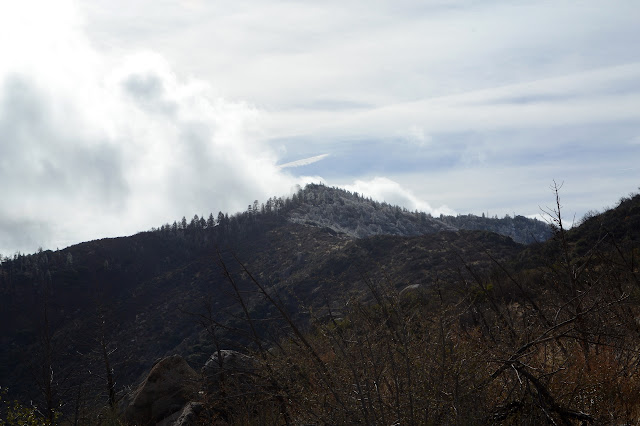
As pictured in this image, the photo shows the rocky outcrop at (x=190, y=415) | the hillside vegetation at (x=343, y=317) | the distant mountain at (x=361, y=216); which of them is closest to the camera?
the hillside vegetation at (x=343, y=317)

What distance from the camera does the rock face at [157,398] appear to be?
11.7 meters

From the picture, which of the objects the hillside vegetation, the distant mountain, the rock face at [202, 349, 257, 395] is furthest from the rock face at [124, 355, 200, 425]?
the distant mountain

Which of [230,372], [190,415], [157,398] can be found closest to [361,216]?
[157,398]

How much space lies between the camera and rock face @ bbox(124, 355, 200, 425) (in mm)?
11703

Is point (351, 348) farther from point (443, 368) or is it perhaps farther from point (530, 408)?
point (530, 408)

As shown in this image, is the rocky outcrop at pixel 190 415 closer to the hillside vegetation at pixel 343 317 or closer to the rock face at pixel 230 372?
the hillside vegetation at pixel 343 317

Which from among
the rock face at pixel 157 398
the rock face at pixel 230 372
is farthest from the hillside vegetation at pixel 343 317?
the rock face at pixel 157 398

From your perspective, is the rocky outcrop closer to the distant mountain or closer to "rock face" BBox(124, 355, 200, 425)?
"rock face" BBox(124, 355, 200, 425)

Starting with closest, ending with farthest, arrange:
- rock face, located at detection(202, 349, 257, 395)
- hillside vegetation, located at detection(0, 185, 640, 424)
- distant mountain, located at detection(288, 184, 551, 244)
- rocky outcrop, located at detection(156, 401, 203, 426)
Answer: hillside vegetation, located at detection(0, 185, 640, 424) → rock face, located at detection(202, 349, 257, 395) → rocky outcrop, located at detection(156, 401, 203, 426) → distant mountain, located at detection(288, 184, 551, 244)

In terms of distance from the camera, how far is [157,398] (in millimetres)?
11906

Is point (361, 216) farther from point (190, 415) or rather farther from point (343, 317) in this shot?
point (343, 317)

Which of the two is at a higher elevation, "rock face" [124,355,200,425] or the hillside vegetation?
the hillside vegetation

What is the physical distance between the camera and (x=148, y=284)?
10006 cm

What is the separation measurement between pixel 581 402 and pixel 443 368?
1631 millimetres
